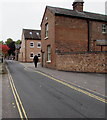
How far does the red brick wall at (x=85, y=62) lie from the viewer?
44.6 ft

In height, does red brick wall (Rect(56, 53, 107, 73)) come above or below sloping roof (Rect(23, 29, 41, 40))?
below

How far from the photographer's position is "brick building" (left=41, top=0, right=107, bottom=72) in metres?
14.3

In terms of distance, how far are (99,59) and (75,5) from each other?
13.2 m

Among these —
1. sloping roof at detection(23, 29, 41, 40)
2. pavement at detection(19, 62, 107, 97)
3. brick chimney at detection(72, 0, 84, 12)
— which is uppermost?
brick chimney at detection(72, 0, 84, 12)

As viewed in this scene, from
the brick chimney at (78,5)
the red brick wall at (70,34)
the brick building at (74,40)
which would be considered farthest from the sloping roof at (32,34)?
the red brick wall at (70,34)

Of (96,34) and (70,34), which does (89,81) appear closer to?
(70,34)

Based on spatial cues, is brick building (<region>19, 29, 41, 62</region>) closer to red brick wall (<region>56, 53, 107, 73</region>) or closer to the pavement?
red brick wall (<region>56, 53, 107, 73</region>)

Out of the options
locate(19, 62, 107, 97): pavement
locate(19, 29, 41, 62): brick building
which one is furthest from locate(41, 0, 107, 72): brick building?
locate(19, 29, 41, 62): brick building

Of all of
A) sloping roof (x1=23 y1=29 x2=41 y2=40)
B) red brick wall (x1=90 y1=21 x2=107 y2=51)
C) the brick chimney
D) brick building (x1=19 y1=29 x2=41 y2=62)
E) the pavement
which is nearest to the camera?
the pavement

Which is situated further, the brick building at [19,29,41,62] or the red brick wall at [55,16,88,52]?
the brick building at [19,29,41,62]

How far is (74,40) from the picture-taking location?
18938 mm

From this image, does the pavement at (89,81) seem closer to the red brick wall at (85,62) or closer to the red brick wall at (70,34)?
the red brick wall at (85,62)

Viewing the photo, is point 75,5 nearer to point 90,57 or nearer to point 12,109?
point 90,57

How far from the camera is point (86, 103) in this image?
518cm
